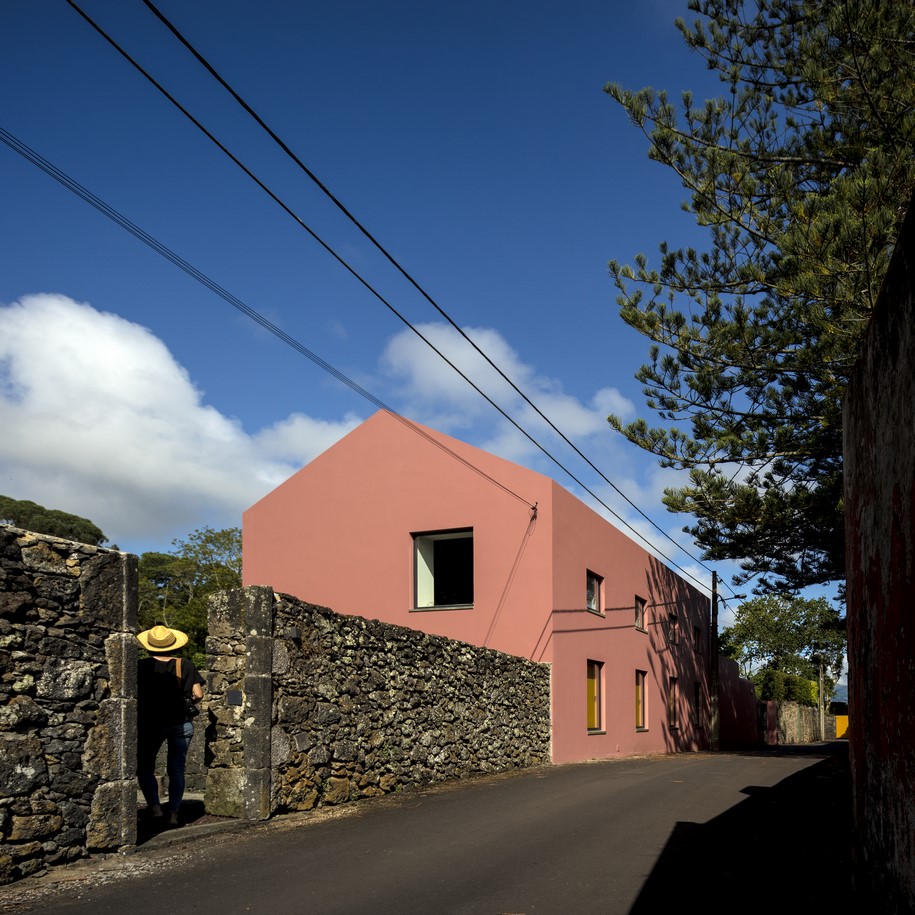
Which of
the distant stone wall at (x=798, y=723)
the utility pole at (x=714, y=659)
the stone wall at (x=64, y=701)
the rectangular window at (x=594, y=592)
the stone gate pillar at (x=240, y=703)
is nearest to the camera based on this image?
the stone wall at (x=64, y=701)

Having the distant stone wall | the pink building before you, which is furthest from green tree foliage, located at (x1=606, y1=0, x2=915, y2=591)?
the distant stone wall

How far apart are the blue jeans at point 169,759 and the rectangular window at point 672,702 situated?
21110 mm

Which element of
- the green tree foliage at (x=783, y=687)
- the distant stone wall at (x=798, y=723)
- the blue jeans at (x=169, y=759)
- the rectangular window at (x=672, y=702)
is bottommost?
the distant stone wall at (x=798, y=723)

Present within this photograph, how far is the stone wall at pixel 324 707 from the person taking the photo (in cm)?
912

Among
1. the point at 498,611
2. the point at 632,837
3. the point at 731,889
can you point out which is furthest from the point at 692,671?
the point at 731,889

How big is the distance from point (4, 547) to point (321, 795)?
16.1 feet

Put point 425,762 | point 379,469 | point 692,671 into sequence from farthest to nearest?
1. point 692,671
2. point 379,469
3. point 425,762

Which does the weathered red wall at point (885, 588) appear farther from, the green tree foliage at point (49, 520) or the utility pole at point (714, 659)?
the green tree foliage at point (49, 520)

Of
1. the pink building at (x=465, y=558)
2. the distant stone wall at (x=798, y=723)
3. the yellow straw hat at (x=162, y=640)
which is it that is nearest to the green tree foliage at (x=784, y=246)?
the pink building at (x=465, y=558)

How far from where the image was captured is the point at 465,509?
19.8 m

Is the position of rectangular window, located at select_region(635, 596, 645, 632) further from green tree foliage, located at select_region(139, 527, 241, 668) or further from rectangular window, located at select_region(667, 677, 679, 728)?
green tree foliage, located at select_region(139, 527, 241, 668)

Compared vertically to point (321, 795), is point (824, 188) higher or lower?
higher

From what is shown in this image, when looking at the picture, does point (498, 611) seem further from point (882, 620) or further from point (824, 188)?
point (882, 620)

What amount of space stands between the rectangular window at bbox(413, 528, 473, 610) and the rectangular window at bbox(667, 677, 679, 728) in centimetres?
953
